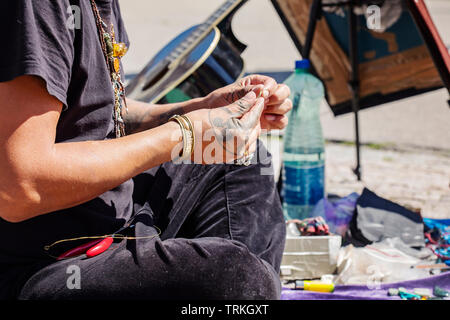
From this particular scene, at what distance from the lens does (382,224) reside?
2518 mm

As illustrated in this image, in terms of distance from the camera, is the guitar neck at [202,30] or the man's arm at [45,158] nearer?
the man's arm at [45,158]

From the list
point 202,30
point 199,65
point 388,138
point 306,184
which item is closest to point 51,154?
point 199,65

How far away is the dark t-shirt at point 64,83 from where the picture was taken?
1041 mm

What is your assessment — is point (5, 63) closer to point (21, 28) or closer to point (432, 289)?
point (21, 28)

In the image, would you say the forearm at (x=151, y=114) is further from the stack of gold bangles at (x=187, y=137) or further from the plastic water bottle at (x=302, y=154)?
the plastic water bottle at (x=302, y=154)

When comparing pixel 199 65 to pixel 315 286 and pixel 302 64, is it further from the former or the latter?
pixel 315 286

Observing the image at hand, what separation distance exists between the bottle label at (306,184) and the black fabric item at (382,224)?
22cm

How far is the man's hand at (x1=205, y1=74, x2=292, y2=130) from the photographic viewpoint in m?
1.68

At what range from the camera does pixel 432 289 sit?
205cm

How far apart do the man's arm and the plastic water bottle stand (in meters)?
1.58

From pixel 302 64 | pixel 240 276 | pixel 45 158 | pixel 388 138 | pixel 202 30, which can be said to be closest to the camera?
pixel 45 158

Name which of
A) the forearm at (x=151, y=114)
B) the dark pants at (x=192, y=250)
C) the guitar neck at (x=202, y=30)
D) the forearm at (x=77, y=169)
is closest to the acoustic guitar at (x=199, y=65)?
the guitar neck at (x=202, y=30)

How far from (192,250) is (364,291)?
1.06 m

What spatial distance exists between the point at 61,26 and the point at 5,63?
0.48 feet
